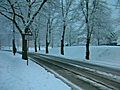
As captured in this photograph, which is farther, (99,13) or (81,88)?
(99,13)

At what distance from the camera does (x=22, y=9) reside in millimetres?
36188

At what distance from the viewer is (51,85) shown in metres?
13.7

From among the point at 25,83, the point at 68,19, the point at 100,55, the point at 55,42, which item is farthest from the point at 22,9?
the point at 55,42

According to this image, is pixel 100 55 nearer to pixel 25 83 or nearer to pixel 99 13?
pixel 99 13

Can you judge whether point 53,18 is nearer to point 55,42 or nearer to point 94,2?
point 94,2

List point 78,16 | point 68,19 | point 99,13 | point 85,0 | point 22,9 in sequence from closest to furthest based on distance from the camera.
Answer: point 22,9 → point 85,0 → point 99,13 → point 78,16 → point 68,19

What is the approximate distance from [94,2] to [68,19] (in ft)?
39.7

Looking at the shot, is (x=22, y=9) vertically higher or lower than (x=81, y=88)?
higher

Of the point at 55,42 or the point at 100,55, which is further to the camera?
the point at 55,42

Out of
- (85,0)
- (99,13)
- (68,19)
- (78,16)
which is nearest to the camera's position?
(85,0)

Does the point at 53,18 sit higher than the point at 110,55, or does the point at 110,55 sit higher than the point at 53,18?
the point at 53,18

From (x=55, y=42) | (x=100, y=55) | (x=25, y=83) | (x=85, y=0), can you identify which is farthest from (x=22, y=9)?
(x=55, y=42)

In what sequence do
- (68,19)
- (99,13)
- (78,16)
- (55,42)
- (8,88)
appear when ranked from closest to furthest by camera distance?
(8,88) → (99,13) → (78,16) → (68,19) → (55,42)

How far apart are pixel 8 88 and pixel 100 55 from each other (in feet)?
95.3
